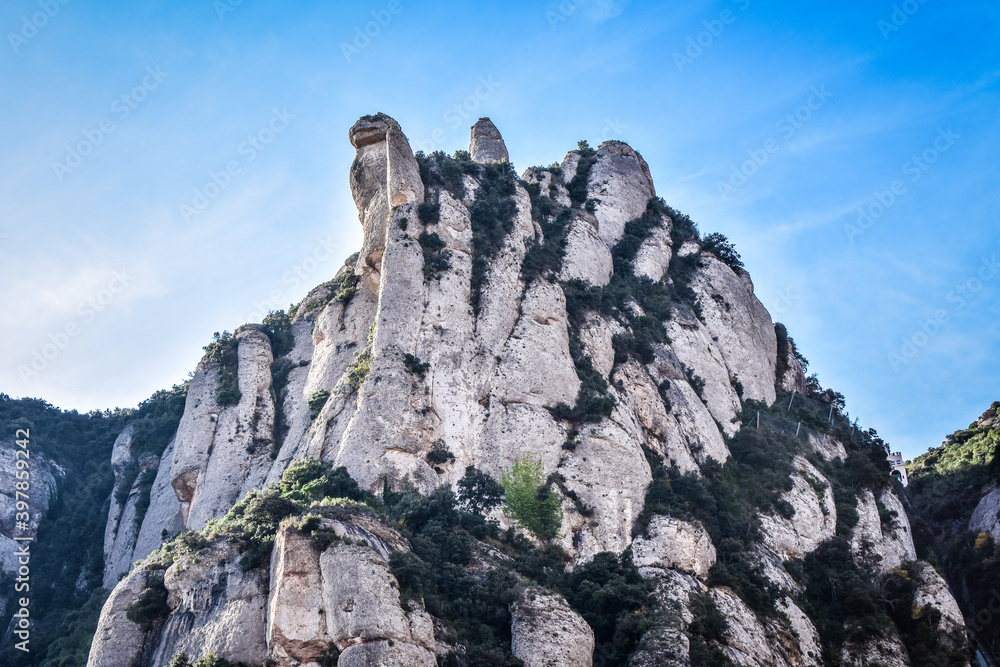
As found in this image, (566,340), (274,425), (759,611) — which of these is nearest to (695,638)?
(759,611)

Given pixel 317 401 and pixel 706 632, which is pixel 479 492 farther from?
pixel 317 401

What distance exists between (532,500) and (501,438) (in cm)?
429

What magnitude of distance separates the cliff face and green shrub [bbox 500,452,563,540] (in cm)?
47

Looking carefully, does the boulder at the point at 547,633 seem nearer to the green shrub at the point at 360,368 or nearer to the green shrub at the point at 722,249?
the green shrub at the point at 360,368

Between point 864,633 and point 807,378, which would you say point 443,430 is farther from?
point 807,378

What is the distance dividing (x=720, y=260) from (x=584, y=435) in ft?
101

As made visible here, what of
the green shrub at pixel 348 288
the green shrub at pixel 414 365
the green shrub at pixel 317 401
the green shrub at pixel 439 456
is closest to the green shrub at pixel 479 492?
the green shrub at pixel 439 456

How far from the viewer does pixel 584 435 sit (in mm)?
48125

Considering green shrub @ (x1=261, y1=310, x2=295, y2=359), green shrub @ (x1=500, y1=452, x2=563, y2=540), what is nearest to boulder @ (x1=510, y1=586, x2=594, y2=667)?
green shrub @ (x1=500, y1=452, x2=563, y2=540)

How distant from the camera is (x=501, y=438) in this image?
48.0 meters

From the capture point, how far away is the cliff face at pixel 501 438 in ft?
117

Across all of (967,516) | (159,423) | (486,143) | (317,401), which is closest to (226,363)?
(317,401)

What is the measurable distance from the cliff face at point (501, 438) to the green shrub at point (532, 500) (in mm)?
469

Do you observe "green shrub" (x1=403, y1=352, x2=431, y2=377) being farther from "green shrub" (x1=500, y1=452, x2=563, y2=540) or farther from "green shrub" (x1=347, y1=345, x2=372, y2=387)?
"green shrub" (x1=500, y1=452, x2=563, y2=540)
